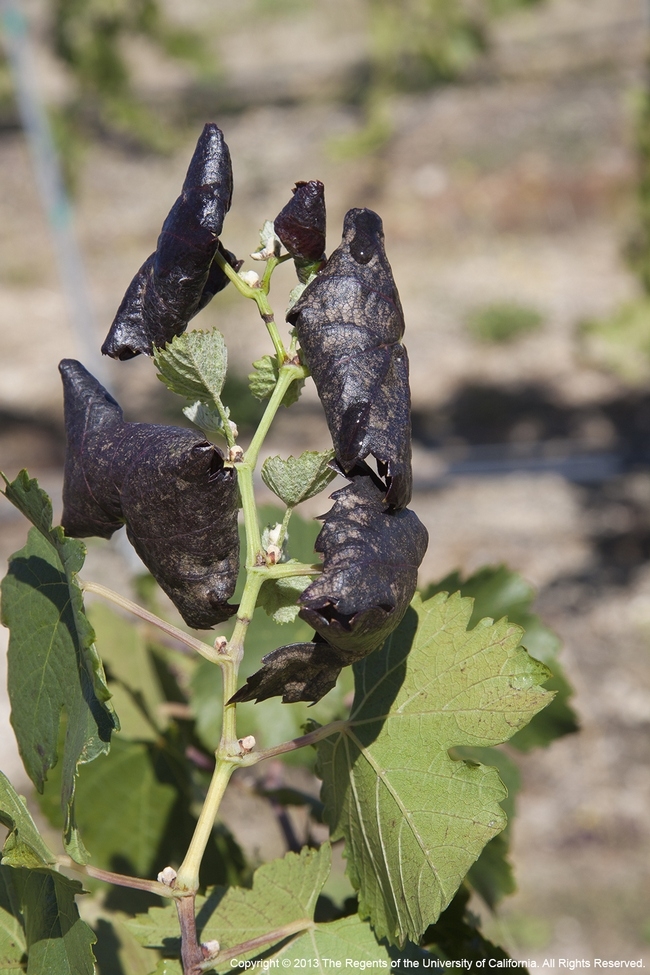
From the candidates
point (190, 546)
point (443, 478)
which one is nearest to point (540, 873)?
point (443, 478)

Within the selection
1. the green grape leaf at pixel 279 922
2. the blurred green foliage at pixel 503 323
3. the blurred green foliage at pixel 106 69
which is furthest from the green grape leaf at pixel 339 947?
the blurred green foliage at pixel 106 69

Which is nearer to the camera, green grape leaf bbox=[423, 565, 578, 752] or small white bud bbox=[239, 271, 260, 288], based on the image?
small white bud bbox=[239, 271, 260, 288]

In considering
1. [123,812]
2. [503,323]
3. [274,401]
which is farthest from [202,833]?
[503,323]

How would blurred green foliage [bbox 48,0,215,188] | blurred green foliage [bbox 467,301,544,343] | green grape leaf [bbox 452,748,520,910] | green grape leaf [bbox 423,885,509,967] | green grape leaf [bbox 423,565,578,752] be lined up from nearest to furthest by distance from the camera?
green grape leaf [bbox 423,885,509,967] → green grape leaf [bbox 452,748,520,910] → green grape leaf [bbox 423,565,578,752] → blurred green foliage [bbox 467,301,544,343] → blurred green foliage [bbox 48,0,215,188]

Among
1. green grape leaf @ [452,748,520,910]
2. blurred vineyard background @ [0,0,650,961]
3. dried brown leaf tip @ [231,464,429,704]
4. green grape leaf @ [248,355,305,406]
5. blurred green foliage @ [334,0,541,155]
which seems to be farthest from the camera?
blurred green foliage @ [334,0,541,155]

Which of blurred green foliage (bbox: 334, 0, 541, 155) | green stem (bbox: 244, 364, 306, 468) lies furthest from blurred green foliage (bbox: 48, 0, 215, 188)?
green stem (bbox: 244, 364, 306, 468)

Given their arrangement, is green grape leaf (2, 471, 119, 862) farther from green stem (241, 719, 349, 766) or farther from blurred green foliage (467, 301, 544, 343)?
blurred green foliage (467, 301, 544, 343)

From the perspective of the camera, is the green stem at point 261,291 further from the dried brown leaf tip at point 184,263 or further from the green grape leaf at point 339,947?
the green grape leaf at point 339,947

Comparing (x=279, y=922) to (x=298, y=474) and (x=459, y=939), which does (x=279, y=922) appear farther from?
(x=298, y=474)
